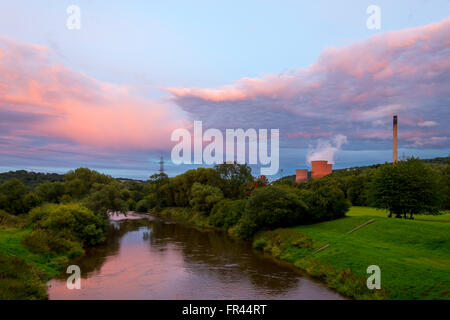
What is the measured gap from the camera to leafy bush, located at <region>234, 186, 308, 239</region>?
38.3 meters

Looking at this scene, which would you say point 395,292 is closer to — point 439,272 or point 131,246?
point 439,272

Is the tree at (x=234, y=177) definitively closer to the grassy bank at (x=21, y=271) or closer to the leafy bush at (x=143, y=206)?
the leafy bush at (x=143, y=206)

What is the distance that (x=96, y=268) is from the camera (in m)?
25.8

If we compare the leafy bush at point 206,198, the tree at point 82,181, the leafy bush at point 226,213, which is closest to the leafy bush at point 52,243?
the leafy bush at point 226,213

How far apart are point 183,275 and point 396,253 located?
17.1 metres

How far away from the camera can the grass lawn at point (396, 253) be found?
1741cm

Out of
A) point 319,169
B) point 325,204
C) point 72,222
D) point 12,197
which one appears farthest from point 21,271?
point 319,169

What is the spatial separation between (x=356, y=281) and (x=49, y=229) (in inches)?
1207

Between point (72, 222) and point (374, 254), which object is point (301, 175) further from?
point (72, 222)

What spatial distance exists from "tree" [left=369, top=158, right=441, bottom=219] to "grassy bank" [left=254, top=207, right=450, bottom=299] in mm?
5787

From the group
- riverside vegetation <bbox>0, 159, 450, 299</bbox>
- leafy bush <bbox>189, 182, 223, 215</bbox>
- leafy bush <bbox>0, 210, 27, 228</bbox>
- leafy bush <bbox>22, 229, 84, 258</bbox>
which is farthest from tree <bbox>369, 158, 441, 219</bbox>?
leafy bush <bbox>0, 210, 27, 228</bbox>

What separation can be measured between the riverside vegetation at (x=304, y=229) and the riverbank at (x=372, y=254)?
7 centimetres

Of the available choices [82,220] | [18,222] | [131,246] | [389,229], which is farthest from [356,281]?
[18,222]

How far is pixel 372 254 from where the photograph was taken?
23.3 meters
